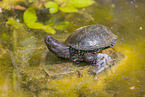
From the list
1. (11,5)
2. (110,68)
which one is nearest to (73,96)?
(110,68)

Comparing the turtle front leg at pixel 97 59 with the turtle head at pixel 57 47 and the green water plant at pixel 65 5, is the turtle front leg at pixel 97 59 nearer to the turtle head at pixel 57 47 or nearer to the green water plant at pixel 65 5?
the turtle head at pixel 57 47

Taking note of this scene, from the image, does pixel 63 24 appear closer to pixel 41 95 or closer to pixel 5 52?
pixel 5 52

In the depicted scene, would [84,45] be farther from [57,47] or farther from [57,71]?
[57,71]

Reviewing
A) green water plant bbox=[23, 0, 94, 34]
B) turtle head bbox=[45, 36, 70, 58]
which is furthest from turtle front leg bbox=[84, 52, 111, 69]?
green water plant bbox=[23, 0, 94, 34]

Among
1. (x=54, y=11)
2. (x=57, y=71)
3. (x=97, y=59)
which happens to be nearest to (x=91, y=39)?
(x=97, y=59)

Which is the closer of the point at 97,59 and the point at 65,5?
the point at 97,59

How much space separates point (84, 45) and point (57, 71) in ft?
2.16

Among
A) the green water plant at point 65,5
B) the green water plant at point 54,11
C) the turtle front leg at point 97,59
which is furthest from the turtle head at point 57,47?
the green water plant at point 65,5

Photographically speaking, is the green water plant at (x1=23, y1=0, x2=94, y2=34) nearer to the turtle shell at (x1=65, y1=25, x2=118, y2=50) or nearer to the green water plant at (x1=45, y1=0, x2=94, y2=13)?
the green water plant at (x1=45, y1=0, x2=94, y2=13)

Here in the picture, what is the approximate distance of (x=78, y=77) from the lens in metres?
3.17

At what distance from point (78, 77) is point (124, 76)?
80cm

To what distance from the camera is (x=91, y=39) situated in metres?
3.35

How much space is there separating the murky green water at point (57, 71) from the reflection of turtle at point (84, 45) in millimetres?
224

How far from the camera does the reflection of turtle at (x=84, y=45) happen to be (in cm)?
330
